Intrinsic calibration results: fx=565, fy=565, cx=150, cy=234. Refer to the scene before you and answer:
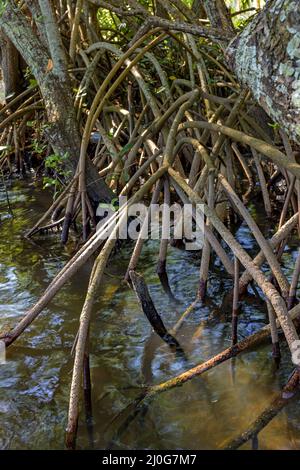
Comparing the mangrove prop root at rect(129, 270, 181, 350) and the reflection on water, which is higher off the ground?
the mangrove prop root at rect(129, 270, 181, 350)

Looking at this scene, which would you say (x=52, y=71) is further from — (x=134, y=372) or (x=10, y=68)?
(x=10, y=68)

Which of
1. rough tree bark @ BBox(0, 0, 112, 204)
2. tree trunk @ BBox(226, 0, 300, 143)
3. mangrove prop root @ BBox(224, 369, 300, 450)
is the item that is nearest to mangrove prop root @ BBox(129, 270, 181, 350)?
mangrove prop root @ BBox(224, 369, 300, 450)

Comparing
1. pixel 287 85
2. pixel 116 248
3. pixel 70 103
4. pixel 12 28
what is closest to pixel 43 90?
pixel 70 103

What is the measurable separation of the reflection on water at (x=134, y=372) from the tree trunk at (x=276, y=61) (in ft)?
3.74

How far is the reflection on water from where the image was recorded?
6.96 feet

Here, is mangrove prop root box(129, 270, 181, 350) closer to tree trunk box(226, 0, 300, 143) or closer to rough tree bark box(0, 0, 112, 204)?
tree trunk box(226, 0, 300, 143)

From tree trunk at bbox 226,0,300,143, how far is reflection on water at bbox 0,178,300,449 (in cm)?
114

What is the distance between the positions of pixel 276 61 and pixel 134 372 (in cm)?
151

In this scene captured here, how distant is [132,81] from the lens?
16.9 feet

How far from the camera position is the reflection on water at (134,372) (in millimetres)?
2121

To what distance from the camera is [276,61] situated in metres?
1.64

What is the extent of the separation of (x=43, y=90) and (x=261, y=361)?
234cm

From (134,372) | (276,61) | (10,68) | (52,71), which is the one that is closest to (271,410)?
(134,372)
